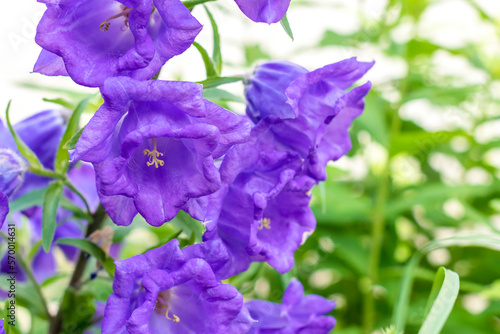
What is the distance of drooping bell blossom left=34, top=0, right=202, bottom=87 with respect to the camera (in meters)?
0.48

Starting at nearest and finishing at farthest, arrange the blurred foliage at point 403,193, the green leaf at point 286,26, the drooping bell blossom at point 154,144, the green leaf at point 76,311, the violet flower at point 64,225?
the drooping bell blossom at point 154,144 < the green leaf at point 286,26 < the green leaf at point 76,311 < the violet flower at point 64,225 < the blurred foliage at point 403,193

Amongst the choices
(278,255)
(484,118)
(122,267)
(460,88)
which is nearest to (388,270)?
(460,88)

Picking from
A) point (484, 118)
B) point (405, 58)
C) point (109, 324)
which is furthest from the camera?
point (484, 118)

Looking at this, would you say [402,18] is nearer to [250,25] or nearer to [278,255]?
[250,25]

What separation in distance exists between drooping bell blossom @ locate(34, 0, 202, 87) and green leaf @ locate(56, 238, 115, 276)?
0.19 meters

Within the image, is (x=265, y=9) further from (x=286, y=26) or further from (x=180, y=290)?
(x=180, y=290)

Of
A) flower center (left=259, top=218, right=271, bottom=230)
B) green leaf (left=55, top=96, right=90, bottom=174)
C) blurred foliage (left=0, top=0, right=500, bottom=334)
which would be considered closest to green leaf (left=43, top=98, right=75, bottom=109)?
green leaf (left=55, top=96, right=90, bottom=174)

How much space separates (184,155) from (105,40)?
0.46 feet

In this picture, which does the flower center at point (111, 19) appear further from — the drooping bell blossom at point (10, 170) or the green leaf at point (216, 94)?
the drooping bell blossom at point (10, 170)

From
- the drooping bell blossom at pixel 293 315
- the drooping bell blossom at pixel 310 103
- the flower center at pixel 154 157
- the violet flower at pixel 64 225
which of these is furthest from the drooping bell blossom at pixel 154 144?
the violet flower at pixel 64 225

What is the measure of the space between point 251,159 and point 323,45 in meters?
0.76

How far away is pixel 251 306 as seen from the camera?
67 cm

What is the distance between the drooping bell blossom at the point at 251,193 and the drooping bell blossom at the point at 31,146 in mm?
266

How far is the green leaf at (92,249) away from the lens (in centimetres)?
62
